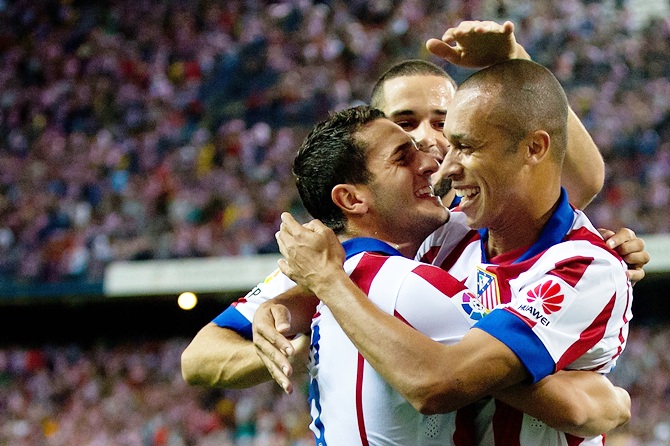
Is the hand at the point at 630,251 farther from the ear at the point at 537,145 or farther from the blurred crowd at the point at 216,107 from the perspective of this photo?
the blurred crowd at the point at 216,107

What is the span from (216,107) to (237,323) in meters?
11.9

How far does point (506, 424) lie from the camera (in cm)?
269

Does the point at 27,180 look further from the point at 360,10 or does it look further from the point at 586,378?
the point at 586,378

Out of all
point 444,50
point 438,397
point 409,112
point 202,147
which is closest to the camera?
point 438,397

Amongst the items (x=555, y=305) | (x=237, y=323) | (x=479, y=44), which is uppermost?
(x=479, y=44)

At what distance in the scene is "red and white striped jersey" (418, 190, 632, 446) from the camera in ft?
8.18

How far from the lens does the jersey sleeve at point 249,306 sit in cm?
319

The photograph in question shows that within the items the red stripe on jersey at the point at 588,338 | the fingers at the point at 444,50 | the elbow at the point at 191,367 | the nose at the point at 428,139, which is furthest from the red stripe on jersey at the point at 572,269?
the elbow at the point at 191,367

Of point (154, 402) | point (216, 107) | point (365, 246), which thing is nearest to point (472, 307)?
point (365, 246)

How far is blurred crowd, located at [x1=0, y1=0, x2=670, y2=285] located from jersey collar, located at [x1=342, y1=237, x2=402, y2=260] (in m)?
9.45

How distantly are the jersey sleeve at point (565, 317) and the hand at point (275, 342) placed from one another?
21.6 inches

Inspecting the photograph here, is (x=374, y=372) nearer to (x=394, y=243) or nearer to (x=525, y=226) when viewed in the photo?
(x=394, y=243)

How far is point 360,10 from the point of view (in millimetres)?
15297

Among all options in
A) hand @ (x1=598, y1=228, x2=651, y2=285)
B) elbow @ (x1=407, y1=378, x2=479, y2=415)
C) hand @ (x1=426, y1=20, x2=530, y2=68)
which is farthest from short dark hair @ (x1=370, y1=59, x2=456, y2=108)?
elbow @ (x1=407, y1=378, x2=479, y2=415)
